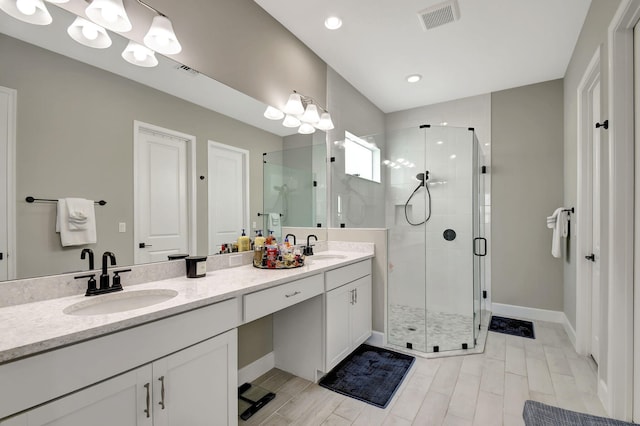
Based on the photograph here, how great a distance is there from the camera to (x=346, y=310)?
7.79ft

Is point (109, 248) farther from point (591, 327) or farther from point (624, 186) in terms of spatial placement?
point (591, 327)

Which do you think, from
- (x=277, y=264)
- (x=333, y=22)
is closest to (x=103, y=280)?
(x=277, y=264)

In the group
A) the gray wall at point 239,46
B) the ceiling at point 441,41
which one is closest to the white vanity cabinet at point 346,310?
the gray wall at point 239,46

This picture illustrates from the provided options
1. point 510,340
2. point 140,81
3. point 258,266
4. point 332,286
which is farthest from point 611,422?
point 140,81

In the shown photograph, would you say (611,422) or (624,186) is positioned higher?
(624,186)

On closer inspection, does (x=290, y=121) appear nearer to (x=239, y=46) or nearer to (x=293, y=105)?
(x=293, y=105)

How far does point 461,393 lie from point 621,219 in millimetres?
1397

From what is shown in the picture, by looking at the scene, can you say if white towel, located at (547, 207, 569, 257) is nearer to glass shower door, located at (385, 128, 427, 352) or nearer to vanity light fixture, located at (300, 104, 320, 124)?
glass shower door, located at (385, 128, 427, 352)

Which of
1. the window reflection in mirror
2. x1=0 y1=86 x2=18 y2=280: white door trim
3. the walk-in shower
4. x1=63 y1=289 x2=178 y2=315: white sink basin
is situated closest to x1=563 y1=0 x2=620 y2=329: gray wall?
the walk-in shower

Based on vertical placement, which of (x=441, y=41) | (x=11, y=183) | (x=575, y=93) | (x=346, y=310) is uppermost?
(x=441, y=41)

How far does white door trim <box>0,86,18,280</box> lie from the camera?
1.16m

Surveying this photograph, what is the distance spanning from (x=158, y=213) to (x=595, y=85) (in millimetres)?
3184

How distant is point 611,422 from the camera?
1.11 m

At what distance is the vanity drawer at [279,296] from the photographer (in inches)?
60.2
